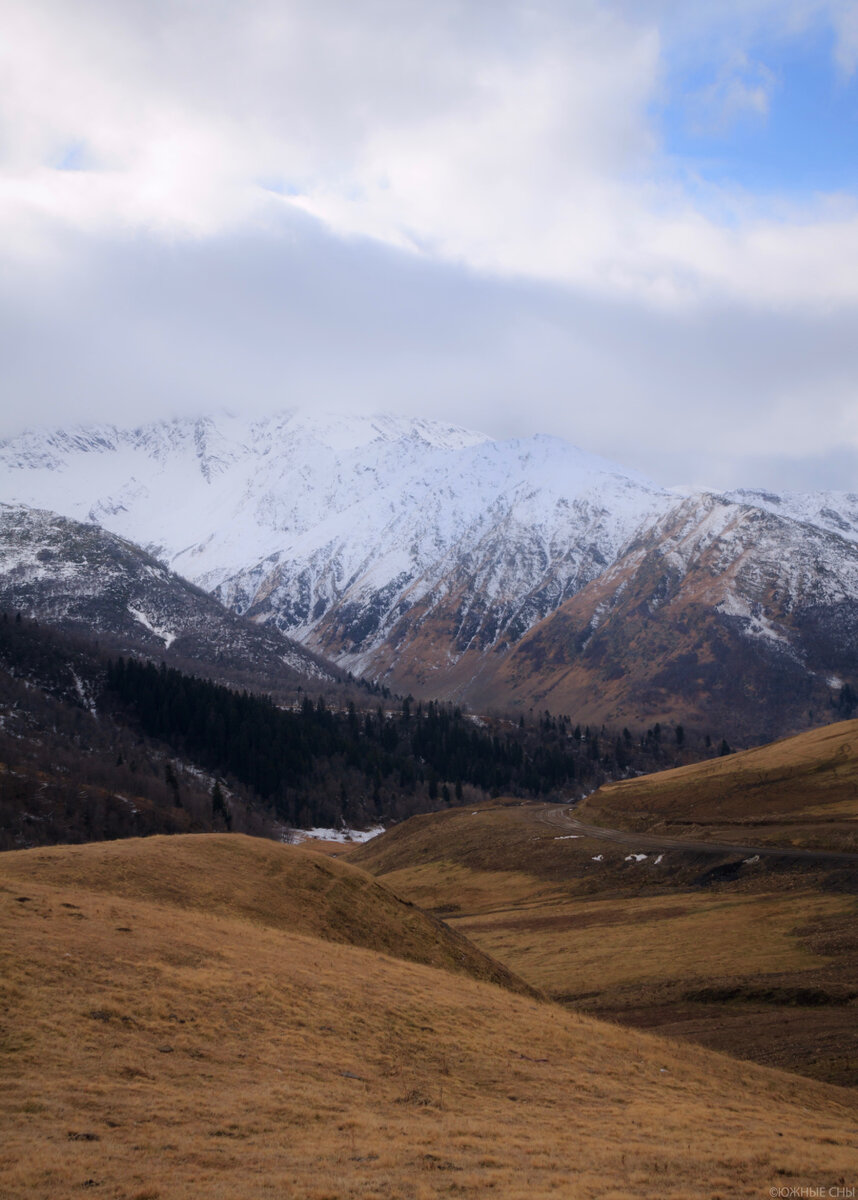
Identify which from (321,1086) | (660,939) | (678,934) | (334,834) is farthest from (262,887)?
(334,834)

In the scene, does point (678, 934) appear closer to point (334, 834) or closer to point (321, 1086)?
point (321, 1086)

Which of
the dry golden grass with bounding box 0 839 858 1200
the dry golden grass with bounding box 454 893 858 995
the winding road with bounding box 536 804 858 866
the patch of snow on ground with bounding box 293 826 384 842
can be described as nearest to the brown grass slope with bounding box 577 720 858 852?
the winding road with bounding box 536 804 858 866

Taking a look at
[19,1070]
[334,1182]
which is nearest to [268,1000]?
[19,1070]

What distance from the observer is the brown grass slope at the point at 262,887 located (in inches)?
1507

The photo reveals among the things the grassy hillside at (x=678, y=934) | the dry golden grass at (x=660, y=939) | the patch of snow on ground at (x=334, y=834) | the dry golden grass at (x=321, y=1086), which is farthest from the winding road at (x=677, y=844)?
the patch of snow on ground at (x=334, y=834)

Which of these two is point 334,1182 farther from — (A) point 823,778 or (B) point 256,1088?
(A) point 823,778

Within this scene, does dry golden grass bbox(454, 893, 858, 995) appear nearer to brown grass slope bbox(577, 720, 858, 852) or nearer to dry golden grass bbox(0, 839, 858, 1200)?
brown grass slope bbox(577, 720, 858, 852)

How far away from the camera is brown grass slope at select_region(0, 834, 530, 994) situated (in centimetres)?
3828

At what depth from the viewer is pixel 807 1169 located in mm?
17875

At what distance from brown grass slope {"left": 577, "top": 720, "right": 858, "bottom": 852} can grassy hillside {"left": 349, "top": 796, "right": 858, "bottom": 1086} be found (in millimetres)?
6563

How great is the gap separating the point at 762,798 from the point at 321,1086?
83.7 m

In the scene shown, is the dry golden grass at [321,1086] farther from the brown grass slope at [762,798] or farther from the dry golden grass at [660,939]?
the brown grass slope at [762,798]

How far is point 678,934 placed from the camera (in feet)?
183

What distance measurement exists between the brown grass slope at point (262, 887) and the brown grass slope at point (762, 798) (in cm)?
4406
